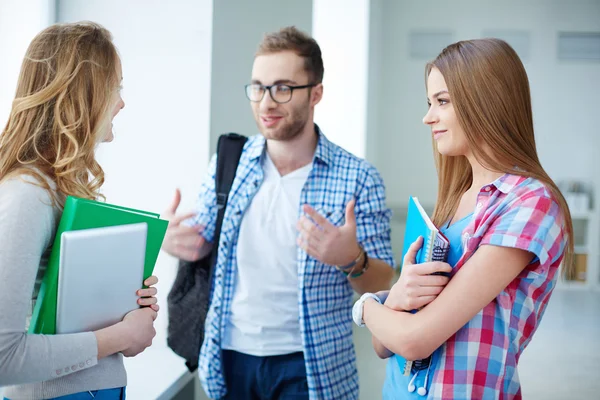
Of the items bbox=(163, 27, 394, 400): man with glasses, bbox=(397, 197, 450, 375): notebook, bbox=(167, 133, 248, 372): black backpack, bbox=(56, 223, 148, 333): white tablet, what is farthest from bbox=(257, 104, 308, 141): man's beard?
bbox=(56, 223, 148, 333): white tablet

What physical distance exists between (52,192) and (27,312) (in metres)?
0.23

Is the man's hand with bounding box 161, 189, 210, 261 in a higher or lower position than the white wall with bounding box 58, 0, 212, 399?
lower

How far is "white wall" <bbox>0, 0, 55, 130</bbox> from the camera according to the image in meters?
2.07

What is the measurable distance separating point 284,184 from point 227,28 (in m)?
1.24

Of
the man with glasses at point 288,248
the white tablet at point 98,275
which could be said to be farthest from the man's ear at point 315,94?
the white tablet at point 98,275

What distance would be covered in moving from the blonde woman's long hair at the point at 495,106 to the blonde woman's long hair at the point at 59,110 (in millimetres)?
757

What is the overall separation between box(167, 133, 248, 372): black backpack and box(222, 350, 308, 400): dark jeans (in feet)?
0.51

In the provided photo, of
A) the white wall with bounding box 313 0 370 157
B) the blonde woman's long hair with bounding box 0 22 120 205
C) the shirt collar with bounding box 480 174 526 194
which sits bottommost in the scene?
the shirt collar with bounding box 480 174 526 194

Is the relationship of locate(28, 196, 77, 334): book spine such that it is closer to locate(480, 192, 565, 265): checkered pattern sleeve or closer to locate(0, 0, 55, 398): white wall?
locate(480, 192, 565, 265): checkered pattern sleeve

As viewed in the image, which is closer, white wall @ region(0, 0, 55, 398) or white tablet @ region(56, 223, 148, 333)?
white tablet @ region(56, 223, 148, 333)

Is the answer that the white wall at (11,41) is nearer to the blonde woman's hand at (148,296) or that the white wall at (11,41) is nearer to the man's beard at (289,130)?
the man's beard at (289,130)

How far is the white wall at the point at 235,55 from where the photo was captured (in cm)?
301

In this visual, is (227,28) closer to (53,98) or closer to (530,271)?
(53,98)

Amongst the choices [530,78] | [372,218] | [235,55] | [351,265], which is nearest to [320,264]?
[351,265]
